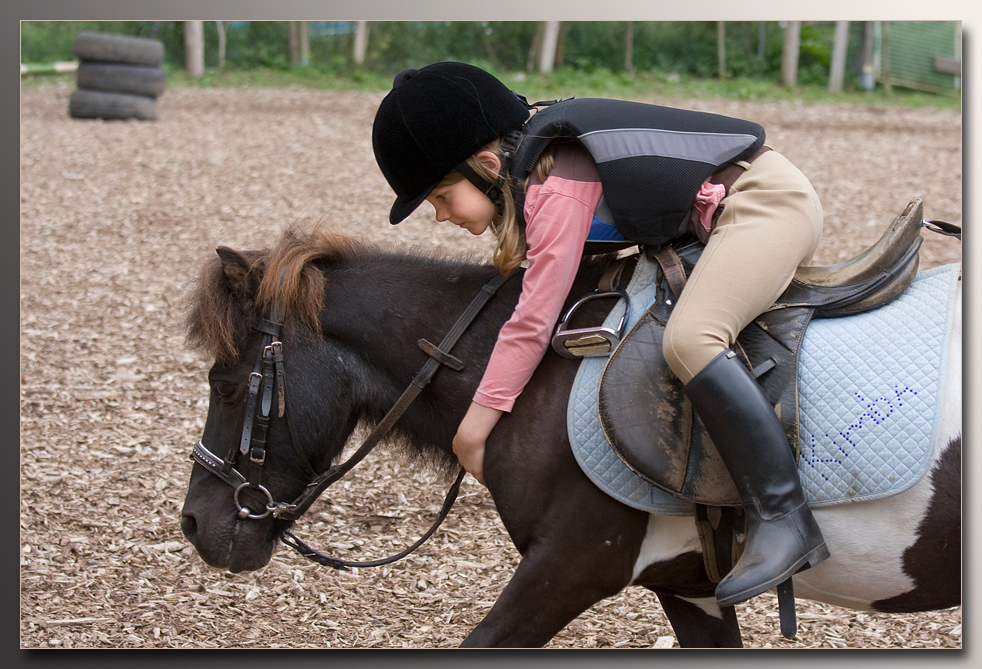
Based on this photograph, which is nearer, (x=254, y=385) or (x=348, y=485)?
(x=254, y=385)

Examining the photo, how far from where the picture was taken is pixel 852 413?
1903 mm

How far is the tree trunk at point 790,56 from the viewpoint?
6164 mm

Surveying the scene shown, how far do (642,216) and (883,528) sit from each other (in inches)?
34.1

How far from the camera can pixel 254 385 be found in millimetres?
2066

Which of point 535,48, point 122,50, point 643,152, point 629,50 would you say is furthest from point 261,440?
point 122,50

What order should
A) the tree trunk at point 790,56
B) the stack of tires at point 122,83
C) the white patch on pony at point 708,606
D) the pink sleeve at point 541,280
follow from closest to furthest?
the pink sleeve at point 541,280, the white patch on pony at point 708,606, the tree trunk at point 790,56, the stack of tires at point 122,83

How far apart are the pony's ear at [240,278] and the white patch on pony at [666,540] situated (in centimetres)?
108

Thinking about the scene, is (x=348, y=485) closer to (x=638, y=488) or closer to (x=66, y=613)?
(x=66, y=613)

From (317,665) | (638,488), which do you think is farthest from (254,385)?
(317,665)

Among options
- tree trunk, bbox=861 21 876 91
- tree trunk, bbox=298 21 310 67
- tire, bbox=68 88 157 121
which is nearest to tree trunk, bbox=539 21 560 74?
tree trunk, bbox=298 21 310 67

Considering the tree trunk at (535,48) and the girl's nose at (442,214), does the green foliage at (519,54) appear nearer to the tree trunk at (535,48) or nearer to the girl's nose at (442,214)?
the tree trunk at (535,48)

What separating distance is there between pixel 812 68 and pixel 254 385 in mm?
6714

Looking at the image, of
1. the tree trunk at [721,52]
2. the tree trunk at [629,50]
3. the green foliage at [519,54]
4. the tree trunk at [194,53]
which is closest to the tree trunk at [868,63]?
the green foliage at [519,54]

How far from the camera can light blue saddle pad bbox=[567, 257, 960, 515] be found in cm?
188
